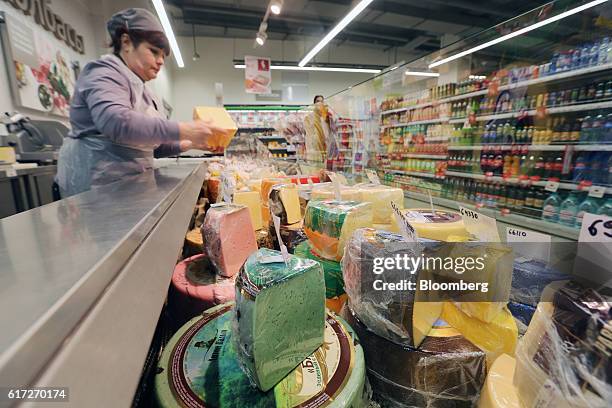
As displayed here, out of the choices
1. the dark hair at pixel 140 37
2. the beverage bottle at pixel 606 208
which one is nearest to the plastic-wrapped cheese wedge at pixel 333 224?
the dark hair at pixel 140 37

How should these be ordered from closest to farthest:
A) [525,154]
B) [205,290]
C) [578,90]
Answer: [205,290] → [578,90] → [525,154]

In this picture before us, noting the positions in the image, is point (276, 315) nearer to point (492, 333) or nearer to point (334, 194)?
point (492, 333)

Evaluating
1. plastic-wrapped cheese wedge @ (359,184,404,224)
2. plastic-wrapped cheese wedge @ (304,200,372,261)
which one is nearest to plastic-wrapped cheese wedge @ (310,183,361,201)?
plastic-wrapped cheese wedge @ (359,184,404,224)

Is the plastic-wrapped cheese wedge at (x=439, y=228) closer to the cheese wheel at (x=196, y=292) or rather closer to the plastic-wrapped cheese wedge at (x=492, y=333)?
the plastic-wrapped cheese wedge at (x=492, y=333)

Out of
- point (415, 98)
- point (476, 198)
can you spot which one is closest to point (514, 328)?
point (476, 198)

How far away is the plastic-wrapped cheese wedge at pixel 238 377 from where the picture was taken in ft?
1.62

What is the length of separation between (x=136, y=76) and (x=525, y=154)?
11.8 feet

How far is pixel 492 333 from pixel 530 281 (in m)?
0.31

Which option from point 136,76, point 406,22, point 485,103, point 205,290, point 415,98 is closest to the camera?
point 205,290

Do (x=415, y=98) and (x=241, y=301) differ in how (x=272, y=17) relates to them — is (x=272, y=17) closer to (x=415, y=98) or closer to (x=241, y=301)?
(x=415, y=98)

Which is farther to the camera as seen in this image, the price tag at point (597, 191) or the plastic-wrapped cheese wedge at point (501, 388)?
the price tag at point (597, 191)

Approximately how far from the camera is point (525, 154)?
308 centimetres

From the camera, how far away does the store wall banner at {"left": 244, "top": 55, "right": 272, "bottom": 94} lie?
719 centimetres

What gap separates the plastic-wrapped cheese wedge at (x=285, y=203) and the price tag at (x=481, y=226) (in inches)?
27.5
